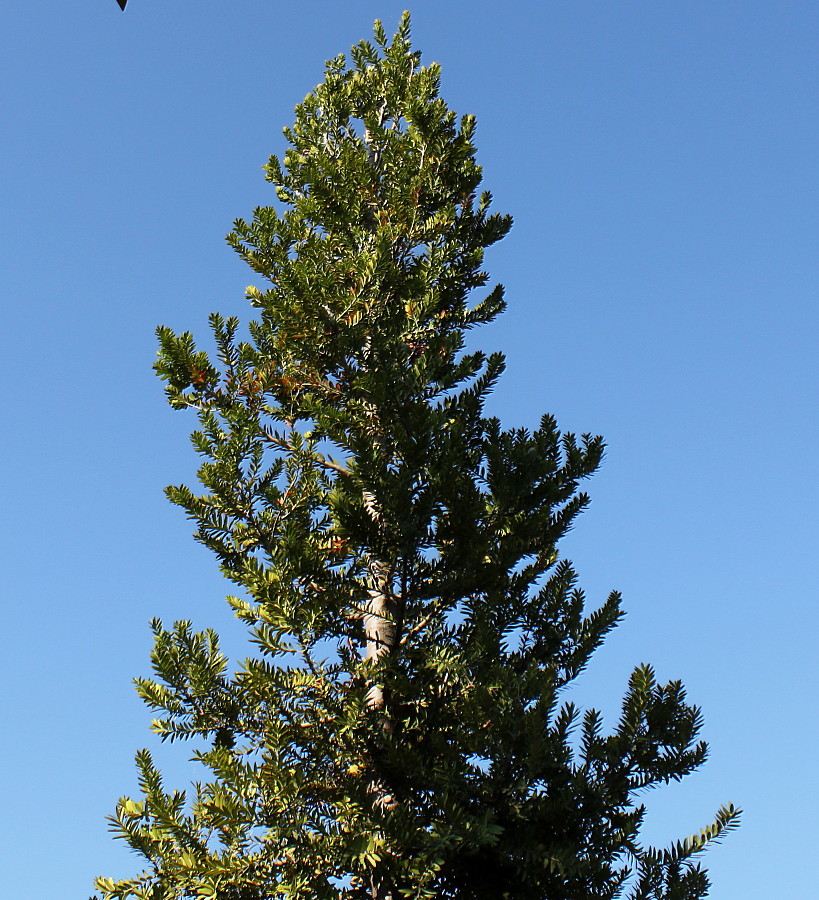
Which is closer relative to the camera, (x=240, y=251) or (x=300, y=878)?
(x=300, y=878)

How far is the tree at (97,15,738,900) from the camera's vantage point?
4.54 meters

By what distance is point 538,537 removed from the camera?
5.94 meters

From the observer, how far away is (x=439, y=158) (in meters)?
7.76

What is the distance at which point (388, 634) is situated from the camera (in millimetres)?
5605

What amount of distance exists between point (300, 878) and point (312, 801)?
535mm

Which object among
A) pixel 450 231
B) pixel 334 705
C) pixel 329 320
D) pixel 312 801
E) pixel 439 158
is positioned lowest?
pixel 312 801

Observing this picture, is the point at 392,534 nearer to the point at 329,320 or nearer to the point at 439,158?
the point at 329,320

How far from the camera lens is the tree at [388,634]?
14.9 ft

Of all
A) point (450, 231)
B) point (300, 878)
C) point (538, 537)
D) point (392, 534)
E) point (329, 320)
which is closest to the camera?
point (300, 878)

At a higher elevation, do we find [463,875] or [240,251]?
[240,251]

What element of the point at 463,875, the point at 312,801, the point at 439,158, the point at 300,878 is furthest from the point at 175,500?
the point at 439,158

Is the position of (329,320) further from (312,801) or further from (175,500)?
(312,801)

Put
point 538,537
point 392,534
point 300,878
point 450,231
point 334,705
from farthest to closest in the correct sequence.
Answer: point 450,231 → point 538,537 → point 392,534 → point 334,705 → point 300,878

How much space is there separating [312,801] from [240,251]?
4849mm
